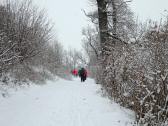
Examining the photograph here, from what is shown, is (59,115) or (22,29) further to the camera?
(22,29)

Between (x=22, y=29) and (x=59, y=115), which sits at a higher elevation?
(x=22, y=29)

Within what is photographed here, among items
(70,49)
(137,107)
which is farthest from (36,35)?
(70,49)

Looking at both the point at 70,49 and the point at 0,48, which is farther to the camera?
the point at 70,49

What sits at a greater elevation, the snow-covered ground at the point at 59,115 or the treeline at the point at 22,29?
the treeline at the point at 22,29

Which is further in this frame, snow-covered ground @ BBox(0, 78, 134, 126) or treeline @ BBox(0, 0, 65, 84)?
treeline @ BBox(0, 0, 65, 84)

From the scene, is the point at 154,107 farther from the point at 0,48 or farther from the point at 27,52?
the point at 27,52

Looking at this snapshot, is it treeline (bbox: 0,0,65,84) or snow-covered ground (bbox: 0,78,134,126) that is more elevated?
treeline (bbox: 0,0,65,84)

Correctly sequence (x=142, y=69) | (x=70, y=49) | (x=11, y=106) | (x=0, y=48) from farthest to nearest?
(x=70, y=49) → (x=0, y=48) → (x=11, y=106) → (x=142, y=69)

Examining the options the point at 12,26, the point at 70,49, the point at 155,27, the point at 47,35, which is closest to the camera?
the point at 155,27

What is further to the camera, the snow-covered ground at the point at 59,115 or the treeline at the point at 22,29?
the treeline at the point at 22,29

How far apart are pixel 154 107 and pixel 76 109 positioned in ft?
9.05

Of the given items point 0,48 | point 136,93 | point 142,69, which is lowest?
point 136,93

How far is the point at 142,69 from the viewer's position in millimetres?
4434

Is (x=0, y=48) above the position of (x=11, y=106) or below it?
above
